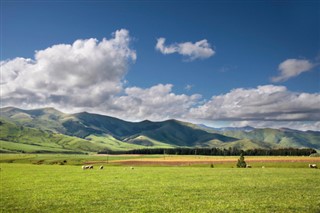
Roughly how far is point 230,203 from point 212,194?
584 centimetres

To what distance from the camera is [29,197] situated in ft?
103

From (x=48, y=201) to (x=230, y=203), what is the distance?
17.6 meters

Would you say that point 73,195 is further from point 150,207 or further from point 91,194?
point 150,207

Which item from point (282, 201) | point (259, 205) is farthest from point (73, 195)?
point (282, 201)

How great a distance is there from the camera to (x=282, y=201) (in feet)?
89.0

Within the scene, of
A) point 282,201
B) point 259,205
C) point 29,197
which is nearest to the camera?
point 259,205

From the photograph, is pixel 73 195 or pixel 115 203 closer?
pixel 115 203

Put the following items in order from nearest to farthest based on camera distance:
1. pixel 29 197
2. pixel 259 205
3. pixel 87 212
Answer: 1. pixel 87 212
2. pixel 259 205
3. pixel 29 197

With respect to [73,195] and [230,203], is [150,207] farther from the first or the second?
[73,195]

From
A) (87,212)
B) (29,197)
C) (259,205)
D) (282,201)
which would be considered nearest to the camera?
(87,212)

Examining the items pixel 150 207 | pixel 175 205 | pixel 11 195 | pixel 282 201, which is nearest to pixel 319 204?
pixel 282 201

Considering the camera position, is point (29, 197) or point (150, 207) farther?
point (29, 197)

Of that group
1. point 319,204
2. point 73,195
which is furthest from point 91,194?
point 319,204

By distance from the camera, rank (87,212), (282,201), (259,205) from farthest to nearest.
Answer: (282,201)
(259,205)
(87,212)
